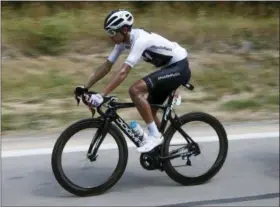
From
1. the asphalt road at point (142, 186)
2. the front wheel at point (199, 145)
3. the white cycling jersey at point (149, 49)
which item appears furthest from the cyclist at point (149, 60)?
the asphalt road at point (142, 186)

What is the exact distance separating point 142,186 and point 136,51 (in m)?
1.35

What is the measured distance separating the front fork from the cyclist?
310 mm

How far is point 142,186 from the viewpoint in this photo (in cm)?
614

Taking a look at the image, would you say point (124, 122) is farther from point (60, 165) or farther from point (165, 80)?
point (60, 165)

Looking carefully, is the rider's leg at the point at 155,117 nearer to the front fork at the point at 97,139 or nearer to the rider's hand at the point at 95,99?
the front fork at the point at 97,139

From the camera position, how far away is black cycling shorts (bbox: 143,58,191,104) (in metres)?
5.90

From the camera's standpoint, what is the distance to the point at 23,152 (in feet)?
23.1

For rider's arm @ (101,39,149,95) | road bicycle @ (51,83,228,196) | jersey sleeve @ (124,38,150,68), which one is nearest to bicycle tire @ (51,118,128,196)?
road bicycle @ (51,83,228,196)

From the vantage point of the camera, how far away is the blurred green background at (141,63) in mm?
9062

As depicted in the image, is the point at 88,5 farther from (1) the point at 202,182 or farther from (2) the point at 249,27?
(1) the point at 202,182

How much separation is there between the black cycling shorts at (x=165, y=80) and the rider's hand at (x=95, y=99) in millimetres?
514

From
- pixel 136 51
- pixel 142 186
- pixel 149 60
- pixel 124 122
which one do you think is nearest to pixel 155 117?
pixel 124 122

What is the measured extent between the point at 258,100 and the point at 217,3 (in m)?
5.89

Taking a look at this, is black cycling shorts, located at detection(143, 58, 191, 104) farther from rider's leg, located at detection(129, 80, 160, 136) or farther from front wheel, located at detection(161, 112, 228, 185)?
front wheel, located at detection(161, 112, 228, 185)
